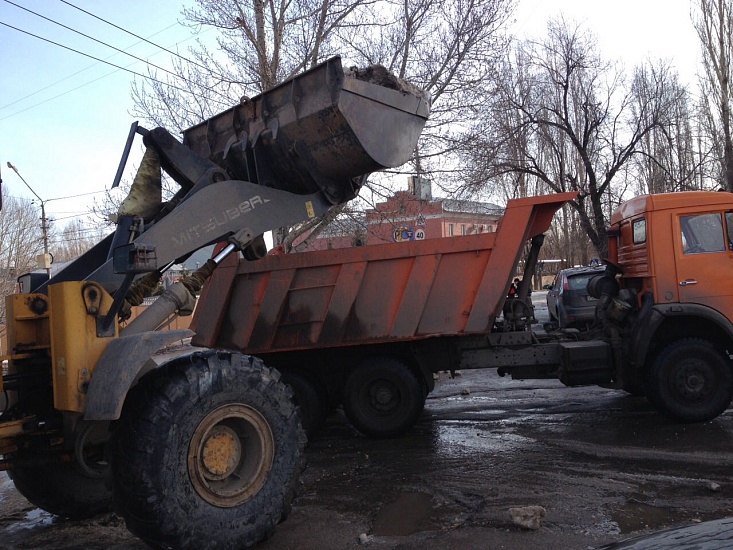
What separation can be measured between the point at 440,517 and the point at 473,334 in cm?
286

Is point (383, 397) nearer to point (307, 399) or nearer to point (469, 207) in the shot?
point (307, 399)

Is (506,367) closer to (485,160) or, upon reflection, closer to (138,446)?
(138,446)

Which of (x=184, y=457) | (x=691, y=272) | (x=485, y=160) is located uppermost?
(x=485, y=160)

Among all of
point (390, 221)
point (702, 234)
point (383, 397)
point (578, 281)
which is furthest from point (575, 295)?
point (383, 397)

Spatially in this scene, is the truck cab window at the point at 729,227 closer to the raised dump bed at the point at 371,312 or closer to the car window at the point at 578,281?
the raised dump bed at the point at 371,312

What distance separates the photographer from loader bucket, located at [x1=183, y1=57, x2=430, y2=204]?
4.88 meters

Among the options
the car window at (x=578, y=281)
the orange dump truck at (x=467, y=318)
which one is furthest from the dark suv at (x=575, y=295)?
the orange dump truck at (x=467, y=318)

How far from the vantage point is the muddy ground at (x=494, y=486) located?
180 inches

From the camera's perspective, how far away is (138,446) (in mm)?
3744

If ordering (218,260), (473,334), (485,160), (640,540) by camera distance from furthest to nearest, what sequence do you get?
(485,160), (473,334), (218,260), (640,540)

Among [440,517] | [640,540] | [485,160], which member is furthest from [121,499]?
[485,160]

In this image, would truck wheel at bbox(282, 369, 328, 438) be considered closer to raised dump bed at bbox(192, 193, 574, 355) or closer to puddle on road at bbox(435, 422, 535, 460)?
raised dump bed at bbox(192, 193, 574, 355)

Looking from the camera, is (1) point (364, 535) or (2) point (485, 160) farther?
(2) point (485, 160)

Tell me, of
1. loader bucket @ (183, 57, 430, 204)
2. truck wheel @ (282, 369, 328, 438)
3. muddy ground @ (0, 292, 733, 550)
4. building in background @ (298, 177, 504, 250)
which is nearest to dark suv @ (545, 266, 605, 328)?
building in background @ (298, 177, 504, 250)
